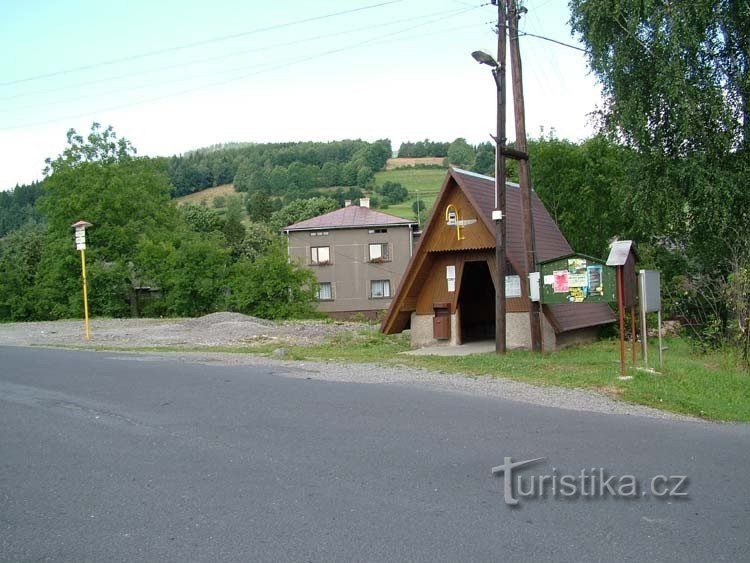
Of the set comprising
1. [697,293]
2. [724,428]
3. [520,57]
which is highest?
[520,57]

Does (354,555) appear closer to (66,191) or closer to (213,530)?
(213,530)

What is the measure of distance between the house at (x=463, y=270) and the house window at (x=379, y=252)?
32.8 meters

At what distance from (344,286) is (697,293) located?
39174 millimetres

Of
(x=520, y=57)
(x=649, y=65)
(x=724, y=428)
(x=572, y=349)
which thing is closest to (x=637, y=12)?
(x=649, y=65)

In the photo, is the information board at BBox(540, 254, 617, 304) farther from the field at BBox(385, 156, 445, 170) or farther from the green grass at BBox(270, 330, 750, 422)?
the field at BBox(385, 156, 445, 170)

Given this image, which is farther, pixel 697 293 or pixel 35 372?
pixel 697 293

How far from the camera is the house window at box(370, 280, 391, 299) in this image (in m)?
57.8

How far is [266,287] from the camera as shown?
40.4 m

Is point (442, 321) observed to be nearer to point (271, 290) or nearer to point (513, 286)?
point (513, 286)

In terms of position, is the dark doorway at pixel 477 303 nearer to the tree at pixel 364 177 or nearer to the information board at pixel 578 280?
the information board at pixel 578 280

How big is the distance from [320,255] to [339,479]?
51.3 meters

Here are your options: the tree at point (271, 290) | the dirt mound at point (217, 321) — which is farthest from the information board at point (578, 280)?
the tree at point (271, 290)

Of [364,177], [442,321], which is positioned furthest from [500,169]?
[364,177]

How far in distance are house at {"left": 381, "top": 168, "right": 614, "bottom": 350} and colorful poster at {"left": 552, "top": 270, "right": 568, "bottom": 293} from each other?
10.8 ft
